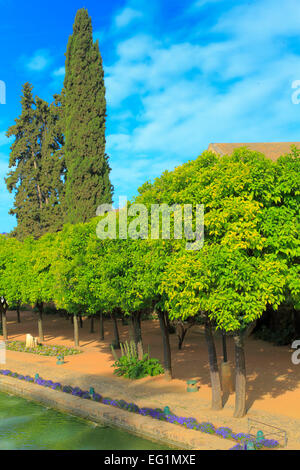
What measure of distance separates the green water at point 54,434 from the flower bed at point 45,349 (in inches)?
366

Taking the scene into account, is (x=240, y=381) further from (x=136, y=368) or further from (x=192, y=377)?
(x=136, y=368)

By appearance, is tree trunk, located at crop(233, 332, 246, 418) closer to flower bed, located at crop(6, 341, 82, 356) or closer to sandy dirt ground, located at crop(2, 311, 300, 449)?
sandy dirt ground, located at crop(2, 311, 300, 449)

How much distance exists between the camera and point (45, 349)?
85.7ft

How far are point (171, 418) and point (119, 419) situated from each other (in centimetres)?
165

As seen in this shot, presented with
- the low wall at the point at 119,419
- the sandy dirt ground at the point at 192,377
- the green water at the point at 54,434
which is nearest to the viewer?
the low wall at the point at 119,419

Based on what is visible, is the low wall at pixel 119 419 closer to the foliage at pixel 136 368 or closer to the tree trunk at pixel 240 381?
the tree trunk at pixel 240 381

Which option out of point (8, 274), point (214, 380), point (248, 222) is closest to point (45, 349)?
point (8, 274)

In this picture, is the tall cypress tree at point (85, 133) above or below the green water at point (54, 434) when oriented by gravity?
above

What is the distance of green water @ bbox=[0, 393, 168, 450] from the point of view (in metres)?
11.7

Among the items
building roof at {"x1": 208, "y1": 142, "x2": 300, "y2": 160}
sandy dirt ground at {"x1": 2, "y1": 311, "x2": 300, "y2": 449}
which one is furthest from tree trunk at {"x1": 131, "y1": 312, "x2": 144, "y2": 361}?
building roof at {"x1": 208, "y1": 142, "x2": 300, "y2": 160}

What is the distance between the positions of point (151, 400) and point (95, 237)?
22.6 feet

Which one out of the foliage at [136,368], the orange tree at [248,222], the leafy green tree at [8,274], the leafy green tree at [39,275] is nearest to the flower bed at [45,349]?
the leafy green tree at [39,275]

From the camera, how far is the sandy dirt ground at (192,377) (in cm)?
1271
